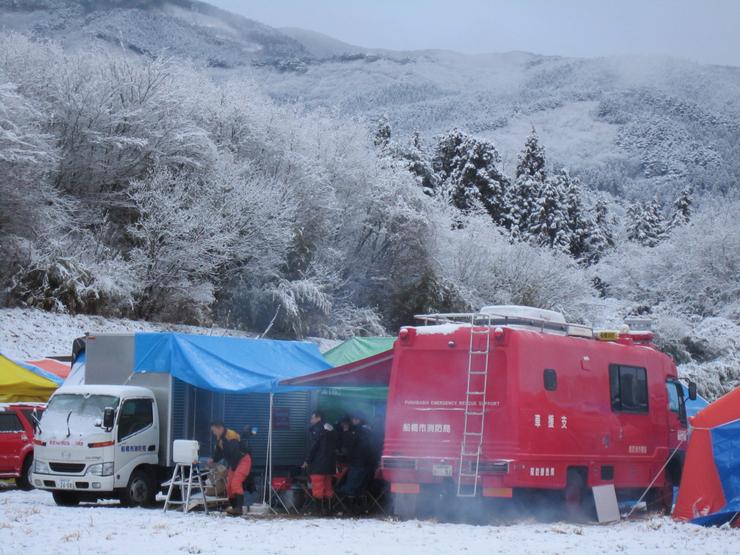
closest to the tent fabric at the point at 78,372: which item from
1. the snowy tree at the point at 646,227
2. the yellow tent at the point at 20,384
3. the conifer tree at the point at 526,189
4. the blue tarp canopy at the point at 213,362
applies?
the blue tarp canopy at the point at 213,362

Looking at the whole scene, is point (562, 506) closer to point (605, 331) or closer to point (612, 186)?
point (605, 331)

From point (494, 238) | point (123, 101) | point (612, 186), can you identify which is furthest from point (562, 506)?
point (612, 186)

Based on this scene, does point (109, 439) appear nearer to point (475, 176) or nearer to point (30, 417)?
point (30, 417)

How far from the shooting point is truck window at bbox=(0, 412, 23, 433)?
1966 cm

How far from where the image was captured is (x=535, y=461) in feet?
46.6

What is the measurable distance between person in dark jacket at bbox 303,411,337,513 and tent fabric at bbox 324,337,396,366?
18.0 ft

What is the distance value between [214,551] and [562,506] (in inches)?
247

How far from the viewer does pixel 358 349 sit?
22.2 meters

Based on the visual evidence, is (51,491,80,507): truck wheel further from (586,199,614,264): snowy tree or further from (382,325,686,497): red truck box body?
(586,199,614,264): snowy tree

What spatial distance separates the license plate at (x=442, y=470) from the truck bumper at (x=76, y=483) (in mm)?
5322

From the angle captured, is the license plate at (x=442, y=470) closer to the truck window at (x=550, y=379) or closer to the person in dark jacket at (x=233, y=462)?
the truck window at (x=550, y=379)

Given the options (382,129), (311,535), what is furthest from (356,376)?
(382,129)

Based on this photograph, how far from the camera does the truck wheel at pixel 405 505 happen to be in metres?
15.3

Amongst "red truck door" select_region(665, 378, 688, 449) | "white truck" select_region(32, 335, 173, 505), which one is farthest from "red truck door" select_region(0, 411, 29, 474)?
"red truck door" select_region(665, 378, 688, 449)
